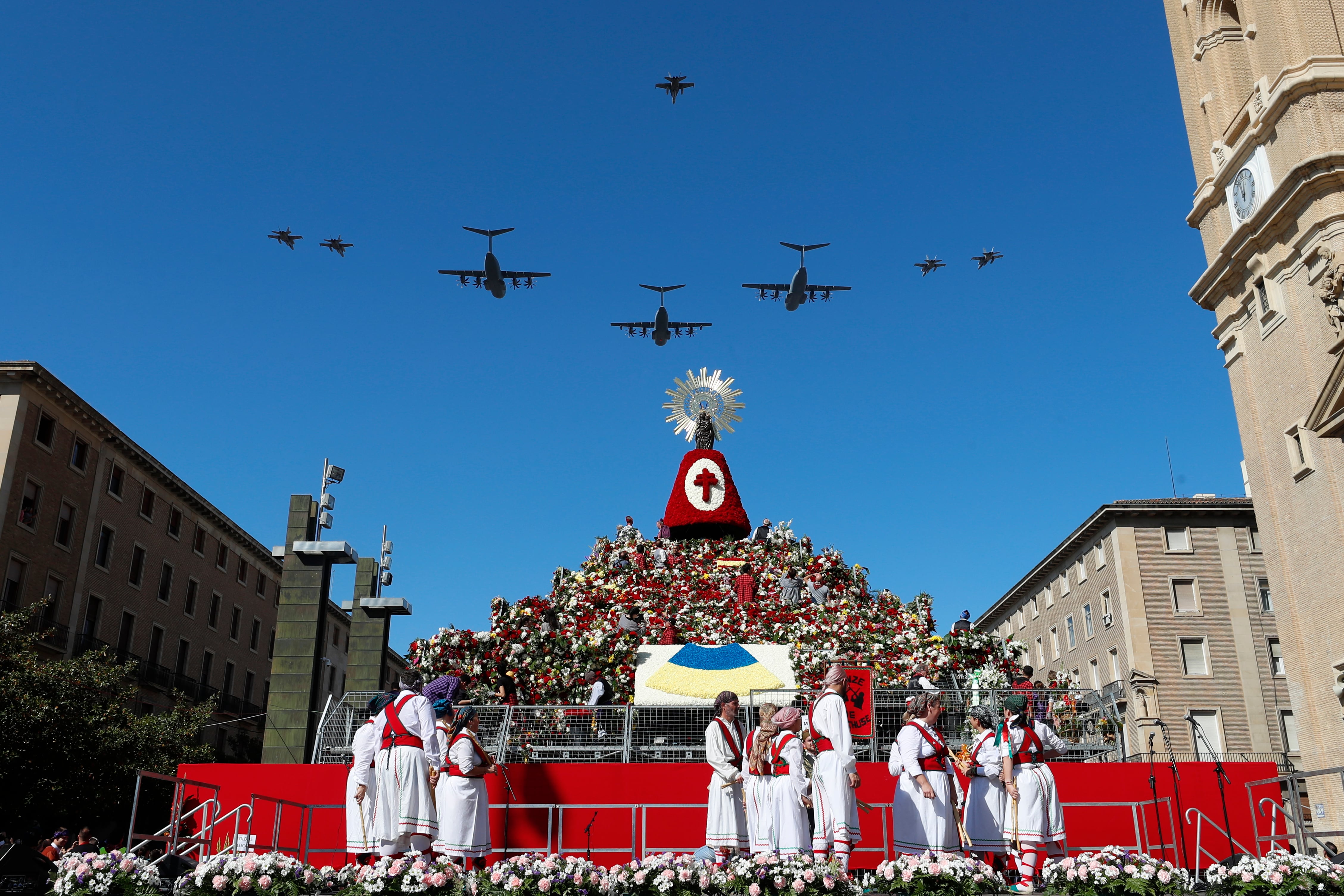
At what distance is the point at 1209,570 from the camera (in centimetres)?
4547

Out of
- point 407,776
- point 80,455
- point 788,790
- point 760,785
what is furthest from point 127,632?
point 788,790

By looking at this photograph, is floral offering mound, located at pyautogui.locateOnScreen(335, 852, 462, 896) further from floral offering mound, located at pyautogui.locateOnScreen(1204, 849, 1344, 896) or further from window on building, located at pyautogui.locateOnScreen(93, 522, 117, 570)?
window on building, located at pyautogui.locateOnScreen(93, 522, 117, 570)

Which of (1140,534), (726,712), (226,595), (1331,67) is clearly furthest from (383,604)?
(1140,534)

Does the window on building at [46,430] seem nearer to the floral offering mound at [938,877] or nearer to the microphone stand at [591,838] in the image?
Result: the microphone stand at [591,838]

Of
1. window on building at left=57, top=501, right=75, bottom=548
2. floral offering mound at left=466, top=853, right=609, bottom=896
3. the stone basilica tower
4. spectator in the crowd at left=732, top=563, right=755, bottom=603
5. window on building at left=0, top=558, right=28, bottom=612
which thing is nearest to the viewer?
floral offering mound at left=466, top=853, right=609, bottom=896

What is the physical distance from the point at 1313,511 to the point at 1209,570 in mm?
24081

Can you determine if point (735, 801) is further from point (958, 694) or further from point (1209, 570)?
point (1209, 570)

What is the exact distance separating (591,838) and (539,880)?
6.57 m

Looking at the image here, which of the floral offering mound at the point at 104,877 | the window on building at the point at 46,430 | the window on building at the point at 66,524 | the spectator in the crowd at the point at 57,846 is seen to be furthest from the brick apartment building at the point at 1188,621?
the window on building at the point at 46,430

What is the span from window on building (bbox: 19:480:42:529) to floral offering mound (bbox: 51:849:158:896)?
32.2 meters

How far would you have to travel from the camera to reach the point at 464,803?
35.6ft

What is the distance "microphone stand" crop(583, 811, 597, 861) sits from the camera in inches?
520

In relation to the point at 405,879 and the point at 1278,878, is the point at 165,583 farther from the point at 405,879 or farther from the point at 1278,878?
the point at 1278,878

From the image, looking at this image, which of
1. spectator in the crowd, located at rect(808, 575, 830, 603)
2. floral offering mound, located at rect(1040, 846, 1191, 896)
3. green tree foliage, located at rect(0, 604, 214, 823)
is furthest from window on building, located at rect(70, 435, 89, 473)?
floral offering mound, located at rect(1040, 846, 1191, 896)
